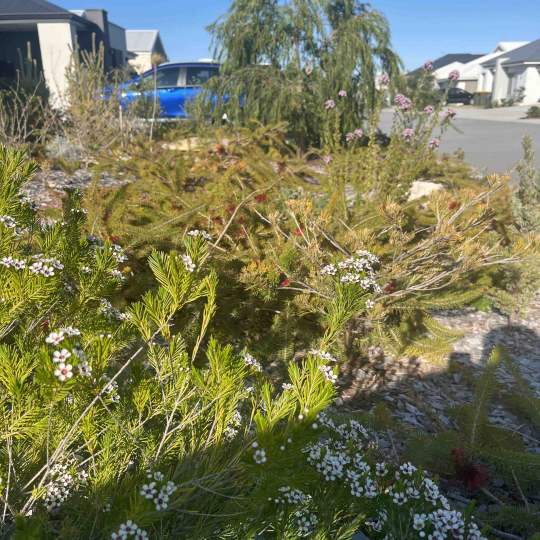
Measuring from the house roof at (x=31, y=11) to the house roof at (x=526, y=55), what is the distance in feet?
112

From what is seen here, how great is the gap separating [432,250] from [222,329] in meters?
1.25

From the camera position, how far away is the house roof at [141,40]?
45.2 meters

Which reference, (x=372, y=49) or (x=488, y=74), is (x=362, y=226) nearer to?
(x=372, y=49)

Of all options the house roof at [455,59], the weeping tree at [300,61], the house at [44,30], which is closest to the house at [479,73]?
the house roof at [455,59]

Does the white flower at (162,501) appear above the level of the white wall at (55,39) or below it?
below

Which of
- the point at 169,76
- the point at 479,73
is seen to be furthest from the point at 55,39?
the point at 479,73

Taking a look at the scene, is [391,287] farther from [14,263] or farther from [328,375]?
→ [14,263]

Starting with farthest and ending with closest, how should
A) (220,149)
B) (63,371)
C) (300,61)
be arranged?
(300,61), (220,149), (63,371)

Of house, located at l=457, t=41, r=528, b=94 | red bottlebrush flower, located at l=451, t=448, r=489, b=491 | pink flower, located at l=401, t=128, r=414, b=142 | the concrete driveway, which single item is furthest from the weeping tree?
house, located at l=457, t=41, r=528, b=94

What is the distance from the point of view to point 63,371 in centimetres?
84

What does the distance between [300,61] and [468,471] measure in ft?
27.5

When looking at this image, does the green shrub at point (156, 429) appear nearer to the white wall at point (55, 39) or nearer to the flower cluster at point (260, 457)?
the flower cluster at point (260, 457)

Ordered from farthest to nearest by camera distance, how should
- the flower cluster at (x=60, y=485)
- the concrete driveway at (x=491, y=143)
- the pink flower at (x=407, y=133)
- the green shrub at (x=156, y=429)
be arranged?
the concrete driveway at (x=491, y=143), the pink flower at (x=407, y=133), the flower cluster at (x=60, y=485), the green shrub at (x=156, y=429)

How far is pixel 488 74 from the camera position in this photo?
47969 millimetres
